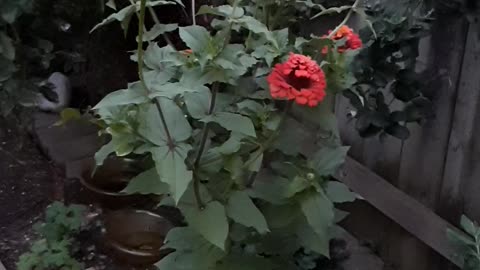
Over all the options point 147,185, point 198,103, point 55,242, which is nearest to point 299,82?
point 198,103

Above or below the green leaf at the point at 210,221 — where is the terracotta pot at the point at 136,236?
below

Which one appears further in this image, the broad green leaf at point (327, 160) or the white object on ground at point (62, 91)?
the white object on ground at point (62, 91)

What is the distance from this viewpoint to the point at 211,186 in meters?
1.89

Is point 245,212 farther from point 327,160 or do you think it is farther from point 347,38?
point 347,38

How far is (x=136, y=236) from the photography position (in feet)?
9.04

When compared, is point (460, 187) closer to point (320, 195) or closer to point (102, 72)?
point (320, 195)

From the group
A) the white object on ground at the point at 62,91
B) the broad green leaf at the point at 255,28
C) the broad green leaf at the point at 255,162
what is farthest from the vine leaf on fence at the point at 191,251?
the white object on ground at the point at 62,91

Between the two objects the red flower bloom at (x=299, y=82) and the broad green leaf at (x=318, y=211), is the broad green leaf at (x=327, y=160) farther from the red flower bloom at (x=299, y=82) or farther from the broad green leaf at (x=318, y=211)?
the red flower bloom at (x=299, y=82)

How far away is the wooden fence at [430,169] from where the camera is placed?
216 centimetres

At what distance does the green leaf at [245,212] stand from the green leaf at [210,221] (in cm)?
4

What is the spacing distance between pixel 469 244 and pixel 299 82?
75 cm

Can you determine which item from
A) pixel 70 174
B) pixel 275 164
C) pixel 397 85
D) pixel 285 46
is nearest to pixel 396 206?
pixel 397 85

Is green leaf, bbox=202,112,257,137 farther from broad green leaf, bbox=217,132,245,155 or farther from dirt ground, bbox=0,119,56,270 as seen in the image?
dirt ground, bbox=0,119,56,270

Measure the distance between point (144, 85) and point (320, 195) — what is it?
0.53 metres
